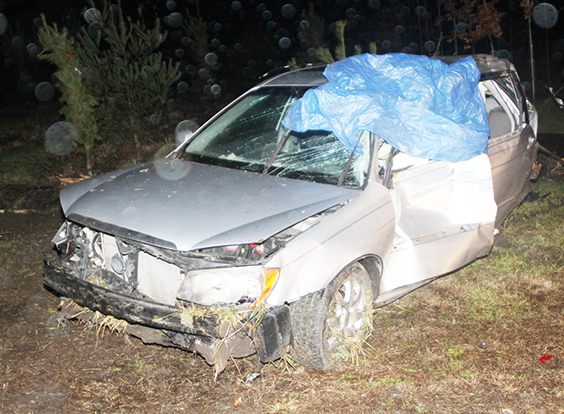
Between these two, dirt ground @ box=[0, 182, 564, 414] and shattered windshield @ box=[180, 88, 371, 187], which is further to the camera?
shattered windshield @ box=[180, 88, 371, 187]

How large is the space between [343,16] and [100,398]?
3122 cm

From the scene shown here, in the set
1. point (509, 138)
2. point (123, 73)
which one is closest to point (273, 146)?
point (509, 138)

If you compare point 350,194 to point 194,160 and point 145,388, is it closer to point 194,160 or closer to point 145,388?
point 194,160

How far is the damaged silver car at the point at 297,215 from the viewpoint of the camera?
9.09 feet

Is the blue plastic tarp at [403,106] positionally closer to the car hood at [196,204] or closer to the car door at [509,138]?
the car hood at [196,204]

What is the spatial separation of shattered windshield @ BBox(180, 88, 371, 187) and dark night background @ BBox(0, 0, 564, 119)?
481 inches

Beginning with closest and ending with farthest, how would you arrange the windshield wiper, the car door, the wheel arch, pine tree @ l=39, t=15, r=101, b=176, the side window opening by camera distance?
the wheel arch → the windshield wiper → the car door → the side window opening → pine tree @ l=39, t=15, r=101, b=176

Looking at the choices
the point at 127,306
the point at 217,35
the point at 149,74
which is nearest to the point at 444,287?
the point at 127,306

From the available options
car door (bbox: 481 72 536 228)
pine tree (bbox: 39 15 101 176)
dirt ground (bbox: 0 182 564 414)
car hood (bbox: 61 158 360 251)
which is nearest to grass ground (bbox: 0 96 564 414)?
dirt ground (bbox: 0 182 564 414)

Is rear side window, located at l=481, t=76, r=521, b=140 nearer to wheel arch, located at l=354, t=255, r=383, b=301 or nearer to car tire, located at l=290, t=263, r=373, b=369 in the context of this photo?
wheel arch, located at l=354, t=255, r=383, b=301

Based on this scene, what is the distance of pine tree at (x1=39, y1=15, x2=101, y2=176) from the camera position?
7.73 metres

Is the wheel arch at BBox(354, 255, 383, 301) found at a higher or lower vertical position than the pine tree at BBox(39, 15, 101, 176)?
lower

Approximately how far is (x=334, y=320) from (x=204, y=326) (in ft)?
3.10

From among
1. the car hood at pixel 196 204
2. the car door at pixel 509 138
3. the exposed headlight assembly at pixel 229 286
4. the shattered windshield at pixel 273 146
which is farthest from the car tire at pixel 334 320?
the car door at pixel 509 138
